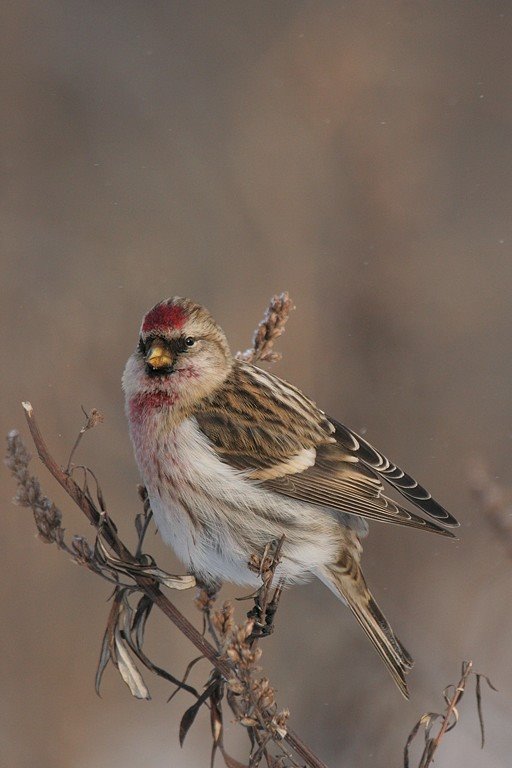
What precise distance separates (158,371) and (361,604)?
2.91 feet

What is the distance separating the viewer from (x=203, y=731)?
485cm

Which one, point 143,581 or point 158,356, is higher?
point 158,356

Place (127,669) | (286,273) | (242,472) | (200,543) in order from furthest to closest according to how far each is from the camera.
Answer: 1. (286,273)
2. (242,472)
3. (200,543)
4. (127,669)

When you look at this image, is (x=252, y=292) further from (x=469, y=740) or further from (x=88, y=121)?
(x=469, y=740)

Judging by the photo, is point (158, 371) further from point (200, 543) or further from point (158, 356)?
point (200, 543)

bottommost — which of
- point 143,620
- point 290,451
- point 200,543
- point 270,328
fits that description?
point 143,620

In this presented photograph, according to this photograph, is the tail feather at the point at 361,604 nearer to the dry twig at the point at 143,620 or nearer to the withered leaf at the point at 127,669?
the dry twig at the point at 143,620

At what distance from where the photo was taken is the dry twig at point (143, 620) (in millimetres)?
1789

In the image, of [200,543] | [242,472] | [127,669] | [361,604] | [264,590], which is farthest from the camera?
[361,604]

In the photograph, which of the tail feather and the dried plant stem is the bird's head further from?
the dried plant stem

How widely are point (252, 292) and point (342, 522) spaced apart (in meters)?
2.58

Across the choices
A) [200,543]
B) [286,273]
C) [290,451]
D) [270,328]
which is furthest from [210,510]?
[286,273]

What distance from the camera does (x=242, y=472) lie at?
2.73m

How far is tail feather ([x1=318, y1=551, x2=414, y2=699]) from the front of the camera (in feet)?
9.21
